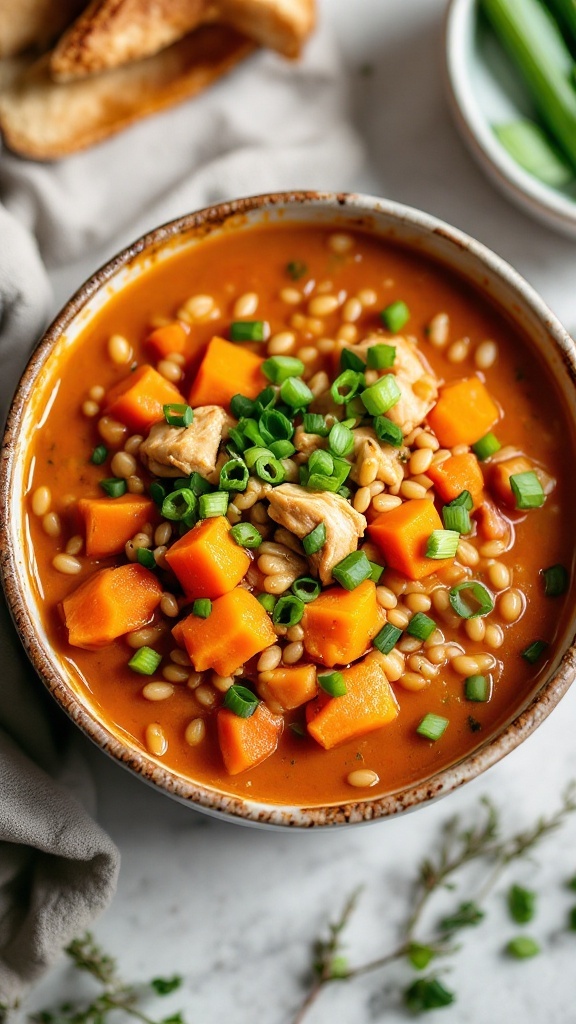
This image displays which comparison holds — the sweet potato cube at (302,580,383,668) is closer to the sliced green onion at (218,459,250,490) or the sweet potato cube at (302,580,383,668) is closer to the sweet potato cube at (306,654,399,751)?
the sweet potato cube at (306,654,399,751)

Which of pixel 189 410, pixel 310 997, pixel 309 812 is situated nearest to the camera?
pixel 309 812

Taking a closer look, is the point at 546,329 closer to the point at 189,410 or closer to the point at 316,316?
the point at 316,316

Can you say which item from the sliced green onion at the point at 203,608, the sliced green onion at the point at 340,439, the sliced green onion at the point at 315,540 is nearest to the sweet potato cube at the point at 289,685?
the sliced green onion at the point at 203,608

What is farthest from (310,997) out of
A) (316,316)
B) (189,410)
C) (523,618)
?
(316,316)

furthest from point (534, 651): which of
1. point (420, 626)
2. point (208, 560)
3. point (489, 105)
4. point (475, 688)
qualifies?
point (489, 105)

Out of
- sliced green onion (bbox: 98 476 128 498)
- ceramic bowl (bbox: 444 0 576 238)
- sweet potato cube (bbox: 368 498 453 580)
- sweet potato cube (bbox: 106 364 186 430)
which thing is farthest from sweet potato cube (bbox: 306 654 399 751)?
ceramic bowl (bbox: 444 0 576 238)

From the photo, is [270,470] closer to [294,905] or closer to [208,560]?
Result: [208,560]

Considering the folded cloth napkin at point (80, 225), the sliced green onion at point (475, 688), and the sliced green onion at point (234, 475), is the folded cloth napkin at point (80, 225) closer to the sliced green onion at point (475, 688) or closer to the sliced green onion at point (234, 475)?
the sliced green onion at point (234, 475)
